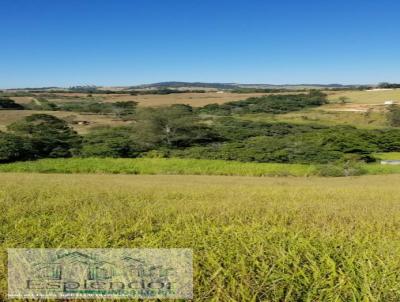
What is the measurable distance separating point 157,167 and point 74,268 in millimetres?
47736

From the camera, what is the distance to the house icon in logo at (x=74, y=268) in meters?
2.81

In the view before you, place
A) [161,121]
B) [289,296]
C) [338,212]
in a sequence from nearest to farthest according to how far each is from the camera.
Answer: [289,296] → [338,212] → [161,121]

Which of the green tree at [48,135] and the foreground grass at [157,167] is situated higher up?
the green tree at [48,135]

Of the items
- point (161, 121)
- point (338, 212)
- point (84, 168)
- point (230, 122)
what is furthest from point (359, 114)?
point (338, 212)

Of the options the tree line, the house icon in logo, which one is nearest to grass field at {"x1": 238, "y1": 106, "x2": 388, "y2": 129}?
the tree line

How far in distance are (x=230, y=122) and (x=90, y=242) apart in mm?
84826

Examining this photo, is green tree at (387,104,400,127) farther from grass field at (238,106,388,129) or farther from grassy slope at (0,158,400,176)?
grassy slope at (0,158,400,176)

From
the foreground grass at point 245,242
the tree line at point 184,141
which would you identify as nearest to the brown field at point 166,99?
the tree line at point 184,141

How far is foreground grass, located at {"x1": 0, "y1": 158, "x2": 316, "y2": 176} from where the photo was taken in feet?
154

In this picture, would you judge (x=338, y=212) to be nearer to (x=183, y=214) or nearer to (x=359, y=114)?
(x=183, y=214)

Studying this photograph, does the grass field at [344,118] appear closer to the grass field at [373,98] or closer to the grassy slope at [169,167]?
the grass field at [373,98]

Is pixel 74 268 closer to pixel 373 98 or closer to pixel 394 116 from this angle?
pixel 394 116

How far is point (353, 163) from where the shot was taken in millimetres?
49750

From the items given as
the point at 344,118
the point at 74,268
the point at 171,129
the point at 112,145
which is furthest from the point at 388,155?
the point at 74,268
